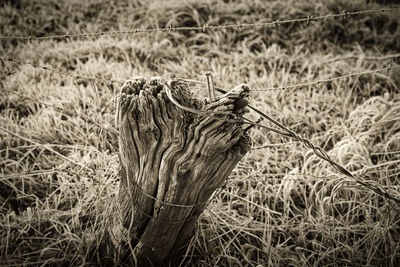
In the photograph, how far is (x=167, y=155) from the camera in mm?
1583

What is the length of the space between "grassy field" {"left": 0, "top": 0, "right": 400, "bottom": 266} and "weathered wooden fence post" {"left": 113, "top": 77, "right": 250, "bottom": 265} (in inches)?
13.0

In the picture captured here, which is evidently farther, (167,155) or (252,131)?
(252,131)

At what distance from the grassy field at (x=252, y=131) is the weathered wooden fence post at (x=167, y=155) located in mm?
329

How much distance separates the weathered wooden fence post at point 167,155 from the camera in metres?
1.49

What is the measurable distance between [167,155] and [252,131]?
179 centimetres

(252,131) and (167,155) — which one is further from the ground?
(167,155)

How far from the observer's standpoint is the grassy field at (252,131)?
2.31m

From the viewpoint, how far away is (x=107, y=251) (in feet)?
6.64

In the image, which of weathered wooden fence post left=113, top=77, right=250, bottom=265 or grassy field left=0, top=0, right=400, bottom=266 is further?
grassy field left=0, top=0, right=400, bottom=266

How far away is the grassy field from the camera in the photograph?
2.31m

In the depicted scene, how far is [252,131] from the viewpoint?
3.24 metres

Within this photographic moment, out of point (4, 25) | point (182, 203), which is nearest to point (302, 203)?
point (182, 203)

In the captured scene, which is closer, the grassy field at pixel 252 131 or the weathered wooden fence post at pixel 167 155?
the weathered wooden fence post at pixel 167 155

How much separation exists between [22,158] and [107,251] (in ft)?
4.35
